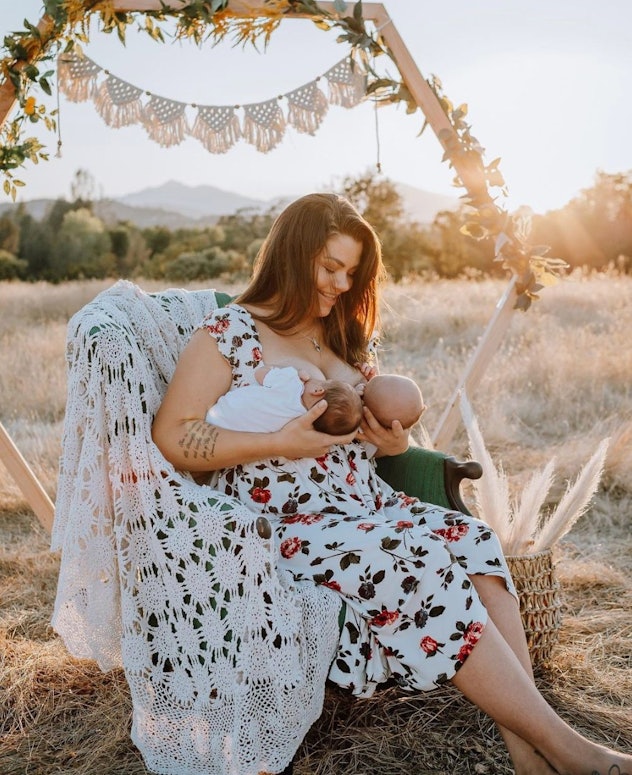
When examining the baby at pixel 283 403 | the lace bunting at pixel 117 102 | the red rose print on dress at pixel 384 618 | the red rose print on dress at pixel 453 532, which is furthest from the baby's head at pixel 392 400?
the lace bunting at pixel 117 102

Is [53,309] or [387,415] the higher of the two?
[387,415]

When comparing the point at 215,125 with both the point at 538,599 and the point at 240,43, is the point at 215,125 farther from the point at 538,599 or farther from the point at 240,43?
the point at 538,599

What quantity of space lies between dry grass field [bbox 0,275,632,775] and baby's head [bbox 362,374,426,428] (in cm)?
71

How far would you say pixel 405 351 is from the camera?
7738mm

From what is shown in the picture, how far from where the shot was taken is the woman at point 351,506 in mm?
2051

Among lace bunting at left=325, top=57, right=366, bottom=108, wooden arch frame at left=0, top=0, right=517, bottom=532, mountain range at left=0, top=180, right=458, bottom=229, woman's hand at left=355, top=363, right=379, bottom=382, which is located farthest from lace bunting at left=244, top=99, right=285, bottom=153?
mountain range at left=0, top=180, right=458, bottom=229

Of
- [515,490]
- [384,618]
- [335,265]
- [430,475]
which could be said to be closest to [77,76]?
[335,265]

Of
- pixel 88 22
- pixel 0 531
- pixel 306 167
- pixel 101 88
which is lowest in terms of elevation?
pixel 0 531

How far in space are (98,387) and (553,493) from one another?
3.12m

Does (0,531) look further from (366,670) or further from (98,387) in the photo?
(366,670)

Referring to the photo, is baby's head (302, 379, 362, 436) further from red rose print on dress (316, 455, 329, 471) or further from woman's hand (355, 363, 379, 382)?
woman's hand (355, 363, 379, 382)

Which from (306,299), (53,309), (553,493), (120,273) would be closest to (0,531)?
(306,299)

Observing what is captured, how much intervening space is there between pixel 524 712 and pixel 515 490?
2.85 m

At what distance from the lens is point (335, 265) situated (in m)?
2.60
